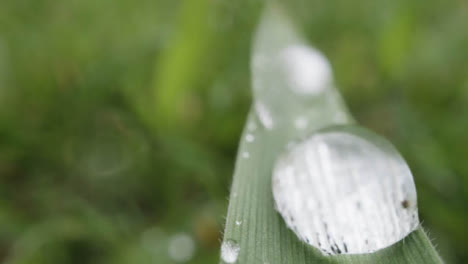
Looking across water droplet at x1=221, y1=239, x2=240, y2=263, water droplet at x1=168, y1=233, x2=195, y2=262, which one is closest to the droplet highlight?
water droplet at x1=221, y1=239, x2=240, y2=263

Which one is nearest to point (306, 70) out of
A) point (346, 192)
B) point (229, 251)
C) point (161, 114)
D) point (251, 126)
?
point (251, 126)

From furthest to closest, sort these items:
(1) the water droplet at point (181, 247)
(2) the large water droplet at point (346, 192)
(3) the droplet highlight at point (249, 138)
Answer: (1) the water droplet at point (181, 247) < (3) the droplet highlight at point (249, 138) < (2) the large water droplet at point (346, 192)

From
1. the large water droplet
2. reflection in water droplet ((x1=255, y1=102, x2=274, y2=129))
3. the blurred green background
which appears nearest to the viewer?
the large water droplet

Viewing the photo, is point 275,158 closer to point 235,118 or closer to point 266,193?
point 266,193

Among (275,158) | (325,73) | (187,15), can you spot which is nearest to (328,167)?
(275,158)

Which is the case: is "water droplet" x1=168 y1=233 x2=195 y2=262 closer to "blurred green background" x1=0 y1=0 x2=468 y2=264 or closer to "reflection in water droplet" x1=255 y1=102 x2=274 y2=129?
"blurred green background" x1=0 y1=0 x2=468 y2=264

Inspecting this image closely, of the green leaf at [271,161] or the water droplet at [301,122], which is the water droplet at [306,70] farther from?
the water droplet at [301,122]

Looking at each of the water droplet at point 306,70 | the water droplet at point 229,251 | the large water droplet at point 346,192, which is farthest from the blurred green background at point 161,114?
the water droplet at point 229,251
